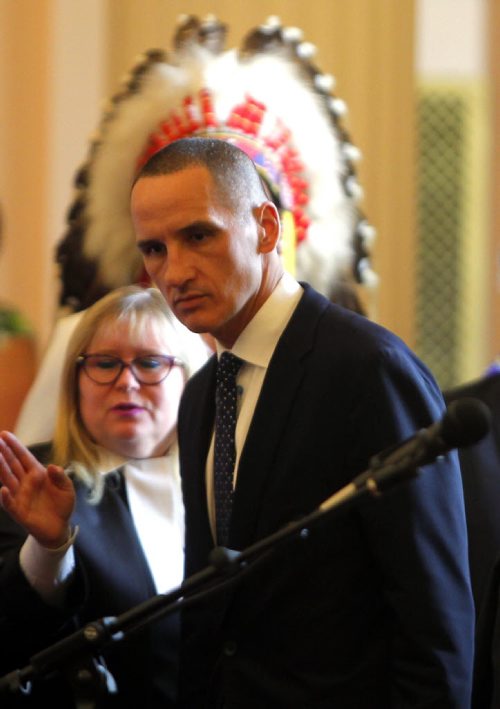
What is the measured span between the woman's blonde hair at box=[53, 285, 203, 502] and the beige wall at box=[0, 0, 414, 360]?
1.88 metres

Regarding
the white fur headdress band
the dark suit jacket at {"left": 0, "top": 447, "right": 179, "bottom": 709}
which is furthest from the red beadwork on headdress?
the dark suit jacket at {"left": 0, "top": 447, "right": 179, "bottom": 709}

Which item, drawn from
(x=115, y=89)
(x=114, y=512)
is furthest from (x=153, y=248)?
(x=115, y=89)

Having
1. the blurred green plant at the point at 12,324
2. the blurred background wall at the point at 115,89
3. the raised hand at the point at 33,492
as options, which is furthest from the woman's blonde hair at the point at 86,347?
the blurred green plant at the point at 12,324

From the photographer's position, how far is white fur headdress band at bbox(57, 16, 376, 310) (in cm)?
325

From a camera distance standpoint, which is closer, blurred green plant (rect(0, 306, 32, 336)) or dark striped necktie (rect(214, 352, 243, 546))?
dark striped necktie (rect(214, 352, 243, 546))

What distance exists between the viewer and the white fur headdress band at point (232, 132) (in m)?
3.25

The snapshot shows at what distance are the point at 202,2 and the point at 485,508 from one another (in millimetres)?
2908

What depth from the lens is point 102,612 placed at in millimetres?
2340

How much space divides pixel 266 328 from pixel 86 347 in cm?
69

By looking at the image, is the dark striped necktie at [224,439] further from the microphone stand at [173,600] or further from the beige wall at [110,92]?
the beige wall at [110,92]

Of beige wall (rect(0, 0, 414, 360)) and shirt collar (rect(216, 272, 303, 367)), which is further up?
beige wall (rect(0, 0, 414, 360))

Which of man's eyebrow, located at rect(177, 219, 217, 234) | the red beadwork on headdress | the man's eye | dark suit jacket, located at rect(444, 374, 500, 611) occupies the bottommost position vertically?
dark suit jacket, located at rect(444, 374, 500, 611)

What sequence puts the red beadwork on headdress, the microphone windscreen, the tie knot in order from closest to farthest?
the microphone windscreen < the tie knot < the red beadwork on headdress

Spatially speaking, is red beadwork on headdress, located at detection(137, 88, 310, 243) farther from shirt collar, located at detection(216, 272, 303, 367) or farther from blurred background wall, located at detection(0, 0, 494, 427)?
shirt collar, located at detection(216, 272, 303, 367)
